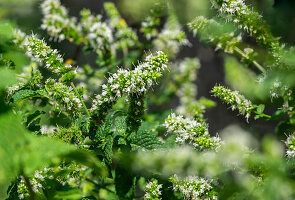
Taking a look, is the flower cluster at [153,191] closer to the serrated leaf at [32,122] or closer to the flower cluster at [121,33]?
the serrated leaf at [32,122]

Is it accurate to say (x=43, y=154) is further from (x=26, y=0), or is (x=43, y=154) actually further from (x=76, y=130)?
(x=26, y=0)

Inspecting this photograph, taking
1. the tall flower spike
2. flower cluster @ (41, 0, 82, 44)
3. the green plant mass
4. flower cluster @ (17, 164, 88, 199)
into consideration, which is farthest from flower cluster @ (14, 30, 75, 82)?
flower cluster @ (41, 0, 82, 44)

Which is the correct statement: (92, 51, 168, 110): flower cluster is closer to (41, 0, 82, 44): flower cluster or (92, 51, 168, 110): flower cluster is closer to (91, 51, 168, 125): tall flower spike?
(91, 51, 168, 125): tall flower spike

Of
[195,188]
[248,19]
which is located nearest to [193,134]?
[195,188]

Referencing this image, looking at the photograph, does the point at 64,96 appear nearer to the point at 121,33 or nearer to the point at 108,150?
the point at 108,150

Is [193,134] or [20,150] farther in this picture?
[193,134]

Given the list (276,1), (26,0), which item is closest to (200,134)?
(276,1)
